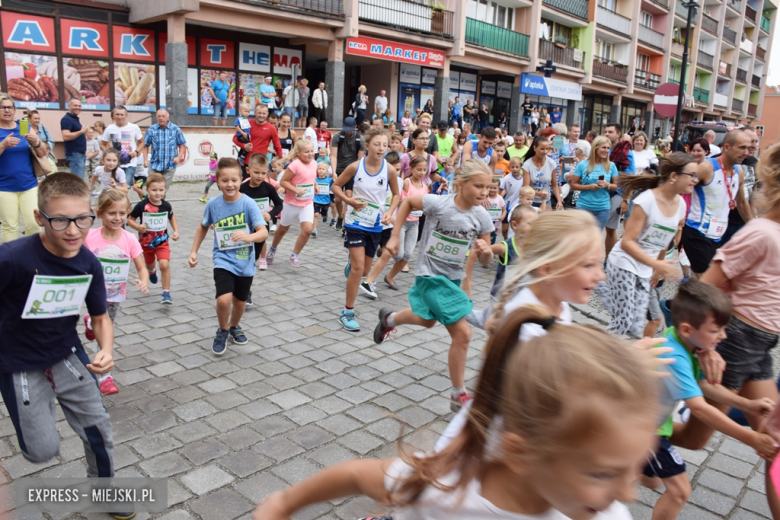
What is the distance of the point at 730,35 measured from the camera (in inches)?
2213

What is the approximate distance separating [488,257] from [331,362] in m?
1.74

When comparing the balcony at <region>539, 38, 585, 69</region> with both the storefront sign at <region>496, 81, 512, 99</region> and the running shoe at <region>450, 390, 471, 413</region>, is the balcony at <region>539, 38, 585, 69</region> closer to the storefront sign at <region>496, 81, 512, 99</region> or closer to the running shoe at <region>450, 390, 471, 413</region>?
the storefront sign at <region>496, 81, 512, 99</region>

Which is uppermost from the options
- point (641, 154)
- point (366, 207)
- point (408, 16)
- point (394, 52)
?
point (408, 16)

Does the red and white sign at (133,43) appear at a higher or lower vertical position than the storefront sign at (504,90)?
lower

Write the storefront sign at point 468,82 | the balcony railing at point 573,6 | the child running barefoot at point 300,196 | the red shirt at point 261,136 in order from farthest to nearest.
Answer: the balcony railing at point 573,6 → the storefront sign at point 468,82 → the red shirt at point 261,136 → the child running barefoot at point 300,196

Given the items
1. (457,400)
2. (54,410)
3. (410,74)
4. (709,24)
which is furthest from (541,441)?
(709,24)

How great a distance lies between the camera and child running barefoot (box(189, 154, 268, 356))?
523 centimetres

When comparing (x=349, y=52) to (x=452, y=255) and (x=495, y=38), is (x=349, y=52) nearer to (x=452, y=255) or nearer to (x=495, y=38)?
(x=495, y=38)

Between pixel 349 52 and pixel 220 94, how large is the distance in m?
5.20

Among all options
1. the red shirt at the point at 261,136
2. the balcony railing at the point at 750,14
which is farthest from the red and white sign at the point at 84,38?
the balcony railing at the point at 750,14

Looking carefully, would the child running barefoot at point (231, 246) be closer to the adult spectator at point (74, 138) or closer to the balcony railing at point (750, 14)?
the adult spectator at point (74, 138)

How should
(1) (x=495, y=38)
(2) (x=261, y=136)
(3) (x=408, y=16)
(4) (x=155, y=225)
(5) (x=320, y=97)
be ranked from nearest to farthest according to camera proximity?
(4) (x=155, y=225) < (2) (x=261, y=136) < (5) (x=320, y=97) < (3) (x=408, y=16) < (1) (x=495, y=38)

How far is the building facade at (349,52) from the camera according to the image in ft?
59.7

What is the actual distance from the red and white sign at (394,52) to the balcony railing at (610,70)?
16927 mm
